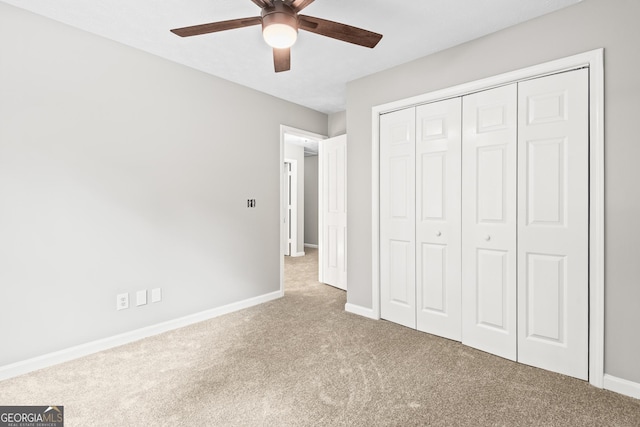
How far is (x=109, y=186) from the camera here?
255 centimetres

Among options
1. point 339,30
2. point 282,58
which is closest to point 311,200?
point 282,58

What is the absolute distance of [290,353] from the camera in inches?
97.1

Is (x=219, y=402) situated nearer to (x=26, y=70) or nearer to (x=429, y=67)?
(x=26, y=70)

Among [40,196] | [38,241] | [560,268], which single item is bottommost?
[560,268]

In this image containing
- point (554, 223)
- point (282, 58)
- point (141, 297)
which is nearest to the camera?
point (282, 58)

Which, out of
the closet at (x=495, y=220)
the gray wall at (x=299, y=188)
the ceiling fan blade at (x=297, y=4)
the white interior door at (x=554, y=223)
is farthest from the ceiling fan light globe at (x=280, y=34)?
the gray wall at (x=299, y=188)

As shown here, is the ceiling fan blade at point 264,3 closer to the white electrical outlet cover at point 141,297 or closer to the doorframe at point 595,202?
the doorframe at point 595,202

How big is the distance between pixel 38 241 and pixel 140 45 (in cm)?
174

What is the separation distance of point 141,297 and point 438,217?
2.73 meters

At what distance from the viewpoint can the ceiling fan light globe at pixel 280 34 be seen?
166 cm

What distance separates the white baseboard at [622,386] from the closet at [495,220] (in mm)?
113

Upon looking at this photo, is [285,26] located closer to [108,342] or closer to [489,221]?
[489,221]

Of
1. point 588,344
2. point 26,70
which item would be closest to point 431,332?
point 588,344

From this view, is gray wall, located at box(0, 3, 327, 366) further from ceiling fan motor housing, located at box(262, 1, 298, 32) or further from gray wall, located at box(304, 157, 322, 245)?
gray wall, located at box(304, 157, 322, 245)
